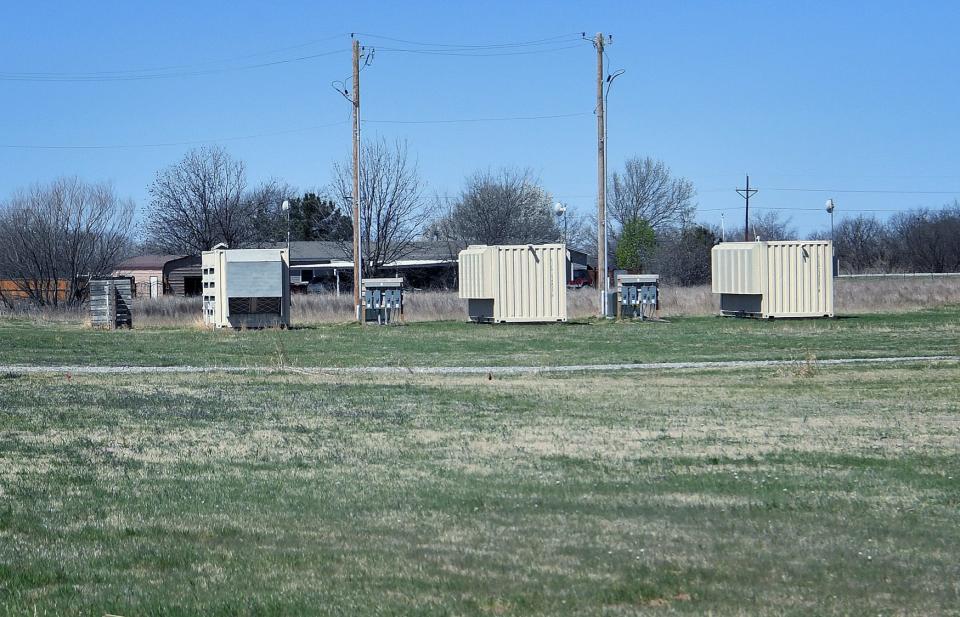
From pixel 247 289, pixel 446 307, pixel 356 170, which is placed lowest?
pixel 446 307

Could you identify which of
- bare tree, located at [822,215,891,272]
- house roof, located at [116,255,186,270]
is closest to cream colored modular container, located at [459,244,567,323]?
house roof, located at [116,255,186,270]

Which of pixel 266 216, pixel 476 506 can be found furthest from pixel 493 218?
pixel 476 506

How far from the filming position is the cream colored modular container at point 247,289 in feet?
117

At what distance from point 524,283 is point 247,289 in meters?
9.35

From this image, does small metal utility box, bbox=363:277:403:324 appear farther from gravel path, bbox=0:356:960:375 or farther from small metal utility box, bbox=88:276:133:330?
gravel path, bbox=0:356:960:375

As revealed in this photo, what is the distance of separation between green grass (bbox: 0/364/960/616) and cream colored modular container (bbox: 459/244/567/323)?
21638 mm

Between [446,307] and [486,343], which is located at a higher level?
[446,307]

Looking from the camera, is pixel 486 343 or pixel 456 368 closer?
pixel 456 368

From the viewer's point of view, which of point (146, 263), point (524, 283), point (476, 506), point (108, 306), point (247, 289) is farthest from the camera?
point (146, 263)

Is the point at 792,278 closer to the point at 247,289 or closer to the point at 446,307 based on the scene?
the point at 446,307

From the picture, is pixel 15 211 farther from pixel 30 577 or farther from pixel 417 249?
pixel 30 577

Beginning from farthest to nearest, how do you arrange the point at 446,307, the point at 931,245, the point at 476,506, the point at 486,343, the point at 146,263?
the point at 931,245 < the point at 146,263 < the point at 446,307 < the point at 486,343 < the point at 476,506

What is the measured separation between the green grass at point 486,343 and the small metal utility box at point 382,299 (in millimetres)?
907

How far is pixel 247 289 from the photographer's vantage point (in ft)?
117
